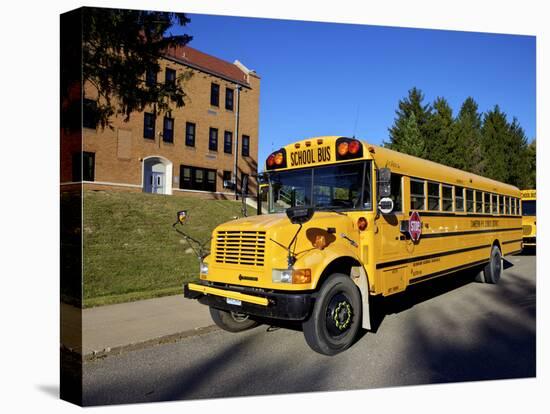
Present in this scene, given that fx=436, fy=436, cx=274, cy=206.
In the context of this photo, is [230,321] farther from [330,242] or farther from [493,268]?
[493,268]

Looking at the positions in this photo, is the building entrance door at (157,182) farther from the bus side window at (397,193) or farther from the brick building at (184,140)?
the bus side window at (397,193)

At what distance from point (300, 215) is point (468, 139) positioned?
3546mm

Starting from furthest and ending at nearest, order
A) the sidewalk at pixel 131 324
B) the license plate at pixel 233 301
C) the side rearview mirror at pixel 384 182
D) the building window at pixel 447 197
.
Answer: the building window at pixel 447 197 → the side rearview mirror at pixel 384 182 → the license plate at pixel 233 301 → the sidewalk at pixel 131 324

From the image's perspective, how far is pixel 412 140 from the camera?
606cm

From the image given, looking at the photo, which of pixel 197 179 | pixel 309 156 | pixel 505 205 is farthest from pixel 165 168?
pixel 505 205

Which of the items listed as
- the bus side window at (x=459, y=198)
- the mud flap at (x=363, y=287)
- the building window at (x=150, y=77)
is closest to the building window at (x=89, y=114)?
the building window at (x=150, y=77)

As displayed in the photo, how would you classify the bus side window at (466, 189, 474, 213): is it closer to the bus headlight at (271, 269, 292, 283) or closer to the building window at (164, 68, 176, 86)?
the bus headlight at (271, 269, 292, 283)

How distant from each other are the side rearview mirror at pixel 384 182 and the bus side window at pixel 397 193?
66cm

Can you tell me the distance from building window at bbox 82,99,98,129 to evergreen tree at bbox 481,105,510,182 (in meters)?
4.60

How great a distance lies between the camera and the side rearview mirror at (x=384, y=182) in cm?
450

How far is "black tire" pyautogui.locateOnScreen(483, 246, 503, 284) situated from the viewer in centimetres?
833

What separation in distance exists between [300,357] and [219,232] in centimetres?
153

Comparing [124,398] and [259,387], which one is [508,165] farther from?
[124,398]

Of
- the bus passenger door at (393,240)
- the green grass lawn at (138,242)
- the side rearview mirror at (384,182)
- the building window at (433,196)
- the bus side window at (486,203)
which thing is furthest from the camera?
the bus side window at (486,203)
